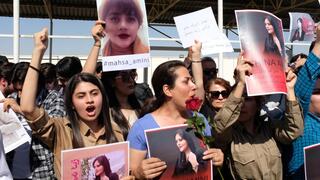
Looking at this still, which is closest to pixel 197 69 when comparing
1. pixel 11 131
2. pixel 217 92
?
pixel 217 92

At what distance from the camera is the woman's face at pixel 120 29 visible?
346cm

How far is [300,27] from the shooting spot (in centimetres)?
637

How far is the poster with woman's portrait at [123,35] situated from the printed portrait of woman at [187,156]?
109 centimetres

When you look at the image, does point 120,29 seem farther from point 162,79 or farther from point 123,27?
point 162,79

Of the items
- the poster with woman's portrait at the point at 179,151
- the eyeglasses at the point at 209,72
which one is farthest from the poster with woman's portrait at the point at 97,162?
the eyeglasses at the point at 209,72

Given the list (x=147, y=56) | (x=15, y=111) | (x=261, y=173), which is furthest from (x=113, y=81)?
(x=261, y=173)

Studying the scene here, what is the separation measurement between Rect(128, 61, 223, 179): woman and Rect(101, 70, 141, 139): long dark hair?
0.36m

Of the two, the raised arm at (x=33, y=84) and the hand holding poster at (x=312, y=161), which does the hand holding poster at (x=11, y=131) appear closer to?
the raised arm at (x=33, y=84)

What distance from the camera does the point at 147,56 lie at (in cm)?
354

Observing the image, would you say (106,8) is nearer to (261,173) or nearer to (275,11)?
(261,173)

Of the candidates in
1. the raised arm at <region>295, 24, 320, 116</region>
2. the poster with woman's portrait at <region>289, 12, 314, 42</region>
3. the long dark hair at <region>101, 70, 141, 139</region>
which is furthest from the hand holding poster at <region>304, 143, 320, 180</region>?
the poster with woman's portrait at <region>289, 12, 314, 42</region>

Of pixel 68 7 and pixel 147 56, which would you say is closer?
pixel 147 56

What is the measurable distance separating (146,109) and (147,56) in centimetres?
76

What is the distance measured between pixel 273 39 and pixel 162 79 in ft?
2.76
